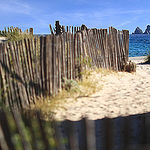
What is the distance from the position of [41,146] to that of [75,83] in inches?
117

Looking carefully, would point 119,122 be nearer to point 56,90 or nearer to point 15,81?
point 56,90

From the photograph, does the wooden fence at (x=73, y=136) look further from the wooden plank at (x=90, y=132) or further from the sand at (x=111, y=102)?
the sand at (x=111, y=102)

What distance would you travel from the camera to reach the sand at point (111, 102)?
3909 millimetres

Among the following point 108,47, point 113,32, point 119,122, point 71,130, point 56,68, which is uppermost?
point 113,32

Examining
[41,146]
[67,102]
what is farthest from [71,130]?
[67,102]

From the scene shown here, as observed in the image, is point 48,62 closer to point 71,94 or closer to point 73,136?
point 71,94

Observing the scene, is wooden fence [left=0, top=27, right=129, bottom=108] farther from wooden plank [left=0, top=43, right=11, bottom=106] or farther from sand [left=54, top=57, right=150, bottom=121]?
sand [left=54, top=57, right=150, bottom=121]

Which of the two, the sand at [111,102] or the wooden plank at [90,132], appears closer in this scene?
the wooden plank at [90,132]

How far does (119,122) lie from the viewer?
3520 mm

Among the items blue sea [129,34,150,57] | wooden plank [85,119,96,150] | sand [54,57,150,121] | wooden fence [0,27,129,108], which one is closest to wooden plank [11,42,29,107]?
wooden fence [0,27,129,108]

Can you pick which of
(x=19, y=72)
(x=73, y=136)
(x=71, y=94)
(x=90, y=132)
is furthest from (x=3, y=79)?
(x=90, y=132)

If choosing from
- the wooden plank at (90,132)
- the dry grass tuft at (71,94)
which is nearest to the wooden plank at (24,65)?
the dry grass tuft at (71,94)

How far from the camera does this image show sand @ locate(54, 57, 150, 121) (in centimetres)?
391

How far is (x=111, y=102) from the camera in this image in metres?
4.55
